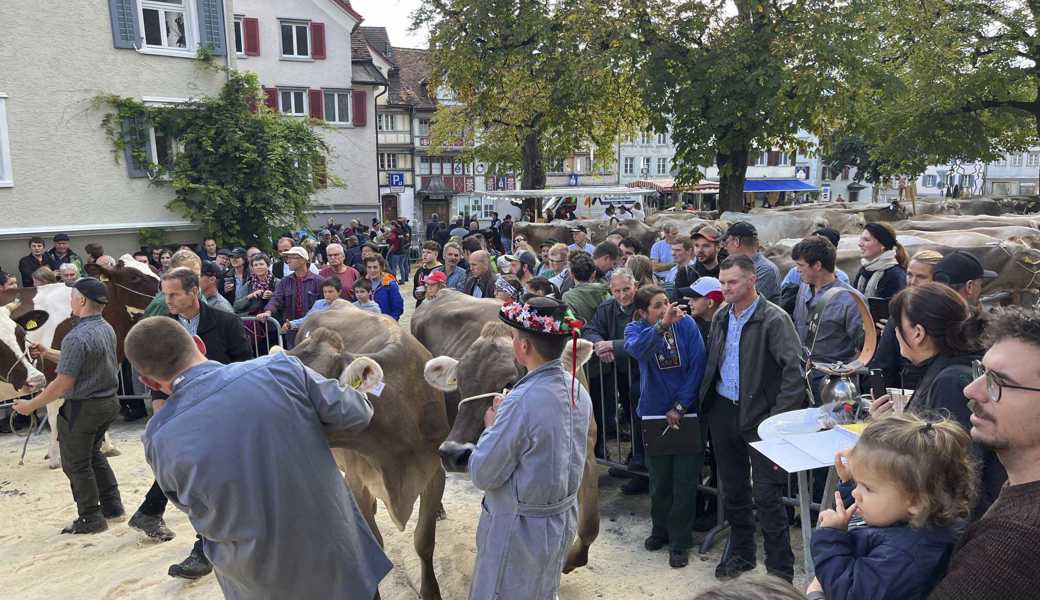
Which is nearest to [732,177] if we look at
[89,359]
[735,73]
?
[735,73]

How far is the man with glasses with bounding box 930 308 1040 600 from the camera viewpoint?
1.79 m

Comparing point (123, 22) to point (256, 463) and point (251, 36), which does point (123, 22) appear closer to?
point (251, 36)

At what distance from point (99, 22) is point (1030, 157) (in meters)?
74.1

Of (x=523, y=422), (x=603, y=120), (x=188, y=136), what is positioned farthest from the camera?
(x=603, y=120)

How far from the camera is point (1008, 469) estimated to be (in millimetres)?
2057

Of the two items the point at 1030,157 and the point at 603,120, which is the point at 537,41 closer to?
the point at 603,120

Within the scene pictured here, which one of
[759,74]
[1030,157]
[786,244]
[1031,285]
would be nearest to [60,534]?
[786,244]

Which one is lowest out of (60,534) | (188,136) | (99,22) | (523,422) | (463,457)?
(60,534)

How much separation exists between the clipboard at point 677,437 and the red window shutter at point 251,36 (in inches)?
1126

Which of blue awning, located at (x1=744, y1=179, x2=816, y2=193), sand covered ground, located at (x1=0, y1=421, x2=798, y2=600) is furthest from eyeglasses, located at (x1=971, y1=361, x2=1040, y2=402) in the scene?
blue awning, located at (x1=744, y1=179, x2=816, y2=193)

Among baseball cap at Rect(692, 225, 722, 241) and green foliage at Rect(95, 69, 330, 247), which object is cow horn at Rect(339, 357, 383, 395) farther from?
green foliage at Rect(95, 69, 330, 247)

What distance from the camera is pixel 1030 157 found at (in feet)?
217

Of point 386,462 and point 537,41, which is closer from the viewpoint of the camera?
point 386,462

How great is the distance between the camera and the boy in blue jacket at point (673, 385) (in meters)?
5.00
